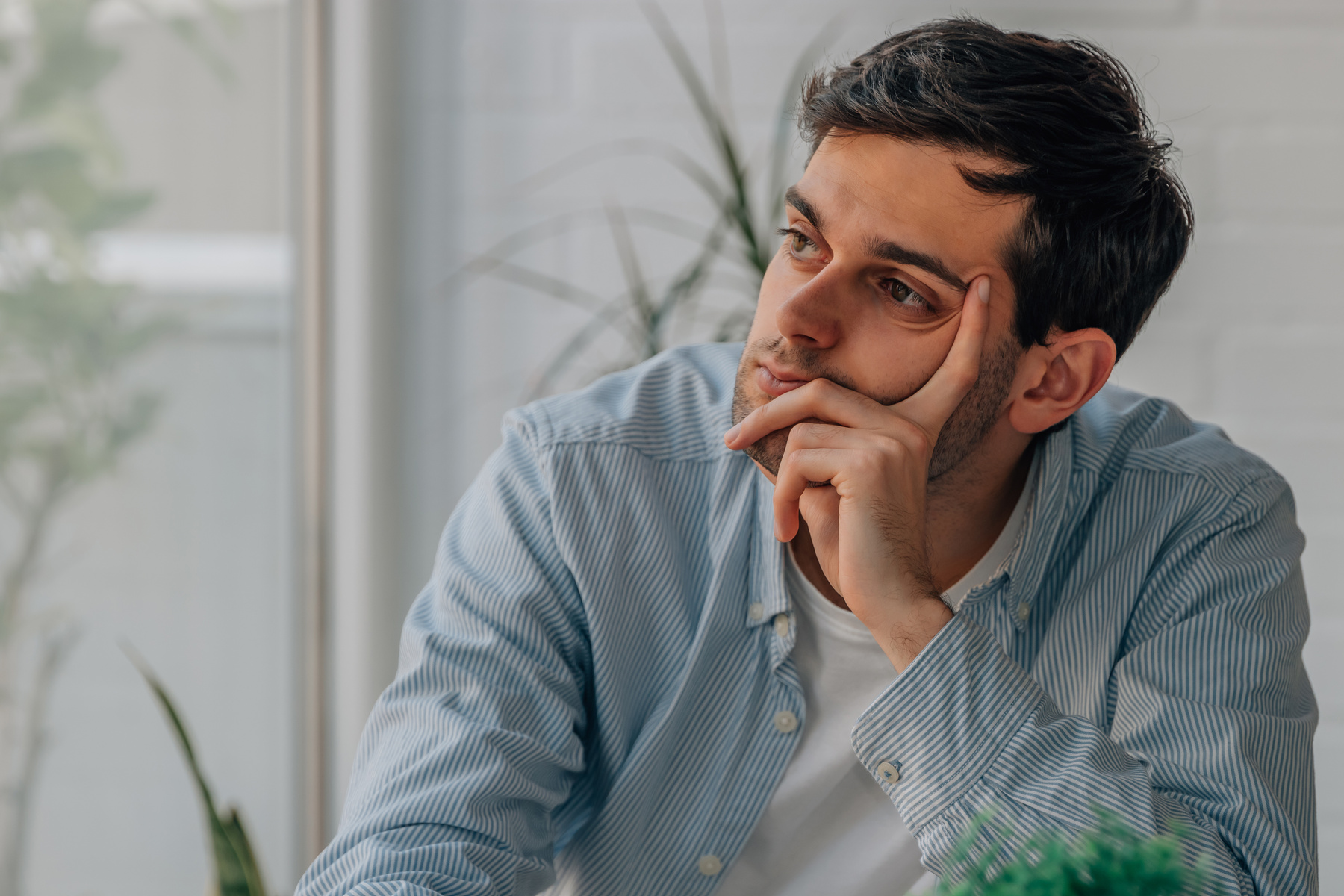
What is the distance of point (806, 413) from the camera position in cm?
120

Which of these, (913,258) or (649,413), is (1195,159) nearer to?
(913,258)

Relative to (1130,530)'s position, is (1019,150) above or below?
above

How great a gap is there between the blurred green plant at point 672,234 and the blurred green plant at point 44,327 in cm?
65

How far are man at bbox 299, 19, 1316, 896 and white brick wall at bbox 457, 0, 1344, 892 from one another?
62 cm

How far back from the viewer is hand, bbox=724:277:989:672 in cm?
115

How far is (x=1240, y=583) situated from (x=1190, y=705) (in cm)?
16

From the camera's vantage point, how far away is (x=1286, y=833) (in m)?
1.12

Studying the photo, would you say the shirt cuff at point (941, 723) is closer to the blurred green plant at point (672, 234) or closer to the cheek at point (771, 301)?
the cheek at point (771, 301)

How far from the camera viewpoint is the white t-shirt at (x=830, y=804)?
4.08 feet

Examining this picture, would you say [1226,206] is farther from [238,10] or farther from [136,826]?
[136,826]

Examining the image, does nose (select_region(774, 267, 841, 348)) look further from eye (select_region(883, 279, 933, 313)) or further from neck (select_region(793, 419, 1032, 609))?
neck (select_region(793, 419, 1032, 609))

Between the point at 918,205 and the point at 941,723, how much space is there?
533mm

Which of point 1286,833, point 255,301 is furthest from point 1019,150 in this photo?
point 255,301

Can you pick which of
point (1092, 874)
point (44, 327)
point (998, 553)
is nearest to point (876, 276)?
point (998, 553)
